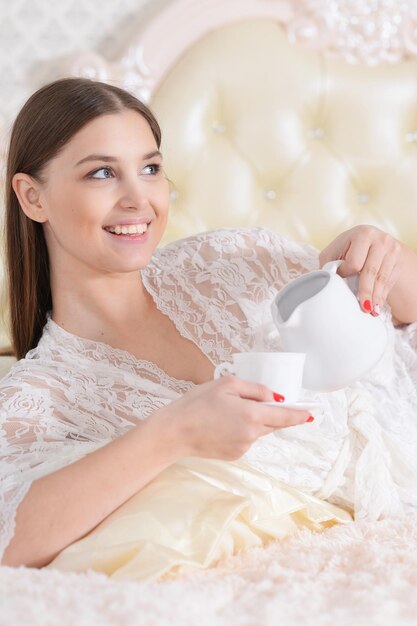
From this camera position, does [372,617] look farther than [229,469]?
No

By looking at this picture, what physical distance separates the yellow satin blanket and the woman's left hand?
329mm

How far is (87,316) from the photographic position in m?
1.62

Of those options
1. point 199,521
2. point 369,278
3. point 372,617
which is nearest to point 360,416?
point 369,278

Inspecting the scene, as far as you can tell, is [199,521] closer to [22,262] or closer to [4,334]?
[22,262]

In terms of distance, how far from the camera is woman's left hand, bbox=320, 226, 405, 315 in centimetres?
132

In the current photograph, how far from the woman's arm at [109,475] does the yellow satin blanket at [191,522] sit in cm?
2

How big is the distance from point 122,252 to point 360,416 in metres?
0.52

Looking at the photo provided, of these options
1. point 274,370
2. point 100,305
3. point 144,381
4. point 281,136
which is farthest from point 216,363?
point 281,136

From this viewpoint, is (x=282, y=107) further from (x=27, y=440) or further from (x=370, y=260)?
(x=27, y=440)

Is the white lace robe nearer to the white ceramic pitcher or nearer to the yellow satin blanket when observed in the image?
the yellow satin blanket

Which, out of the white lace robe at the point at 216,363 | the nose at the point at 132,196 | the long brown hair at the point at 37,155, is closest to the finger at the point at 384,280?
the white lace robe at the point at 216,363

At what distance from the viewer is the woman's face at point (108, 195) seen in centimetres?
148

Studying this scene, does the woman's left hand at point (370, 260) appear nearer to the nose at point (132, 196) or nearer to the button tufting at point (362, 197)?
the nose at point (132, 196)

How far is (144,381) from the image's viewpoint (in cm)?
152
